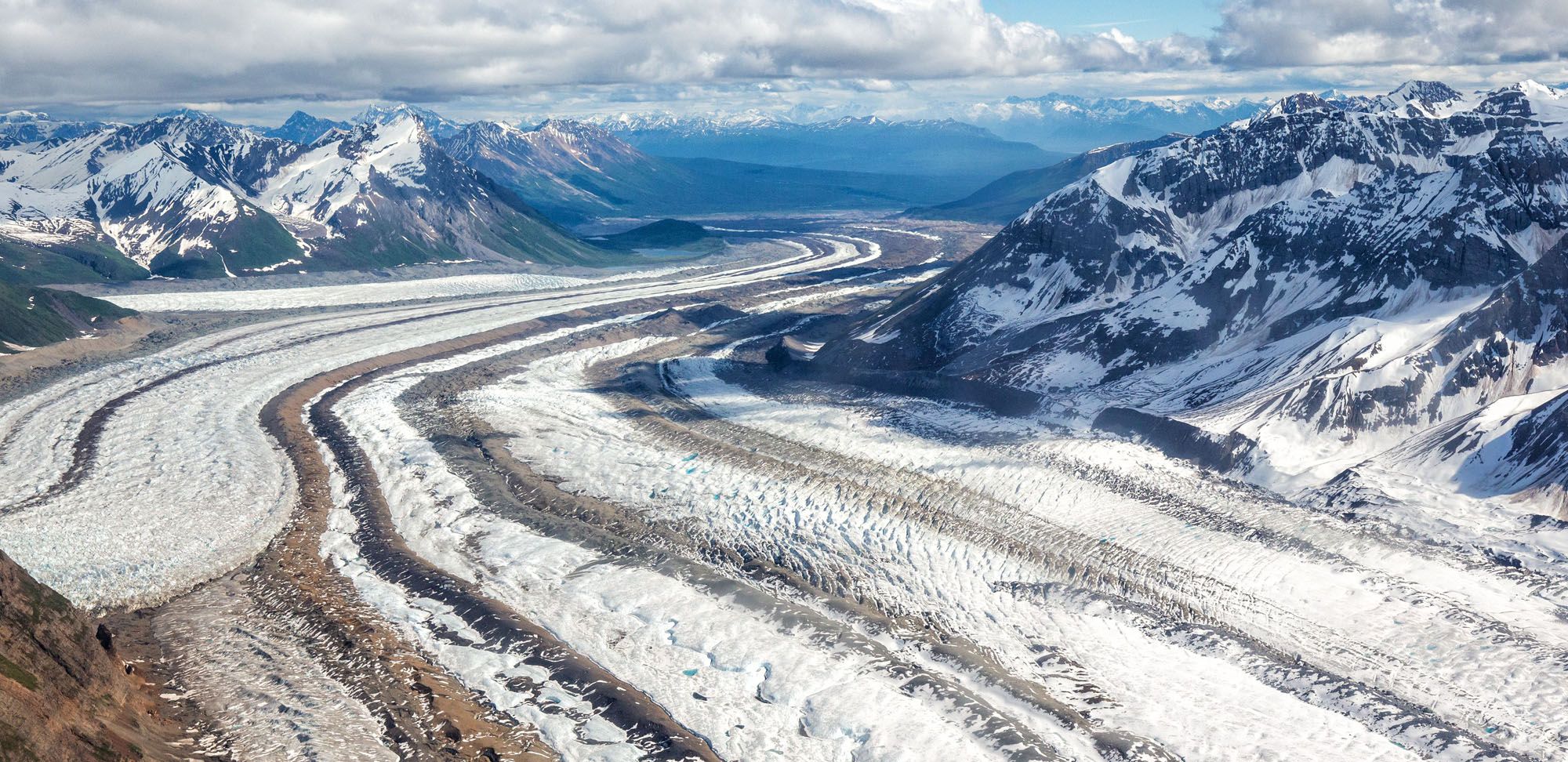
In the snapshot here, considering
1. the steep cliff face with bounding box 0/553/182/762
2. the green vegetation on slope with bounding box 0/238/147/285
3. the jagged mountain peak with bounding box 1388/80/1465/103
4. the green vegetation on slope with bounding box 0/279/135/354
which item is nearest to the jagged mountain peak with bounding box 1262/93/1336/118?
the jagged mountain peak with bounding box 1388/80/1465/103

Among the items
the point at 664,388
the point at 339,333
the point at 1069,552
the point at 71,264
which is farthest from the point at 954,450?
the point at 71,264

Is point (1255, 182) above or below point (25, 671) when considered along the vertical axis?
above

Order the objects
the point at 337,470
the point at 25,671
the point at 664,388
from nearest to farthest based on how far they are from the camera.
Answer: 1. the point at 25,671
2. the point at 337,470
3. the point at 664,388

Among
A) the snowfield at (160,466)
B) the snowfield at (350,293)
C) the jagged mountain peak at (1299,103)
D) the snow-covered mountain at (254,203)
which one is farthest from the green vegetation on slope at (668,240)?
the snowfield at (160,466)

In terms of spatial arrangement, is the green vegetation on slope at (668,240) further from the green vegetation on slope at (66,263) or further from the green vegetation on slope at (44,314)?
the green vegetation on slope at (44,314)

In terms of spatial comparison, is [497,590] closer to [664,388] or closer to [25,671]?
[25,671]

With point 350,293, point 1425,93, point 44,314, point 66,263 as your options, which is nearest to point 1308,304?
point 1425,93

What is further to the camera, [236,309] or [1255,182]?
[236,309]

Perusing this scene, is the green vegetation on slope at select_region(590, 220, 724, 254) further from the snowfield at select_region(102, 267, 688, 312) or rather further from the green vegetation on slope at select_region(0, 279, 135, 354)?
the green vegetation on slope at select_region(0, 279, 135, 354)
